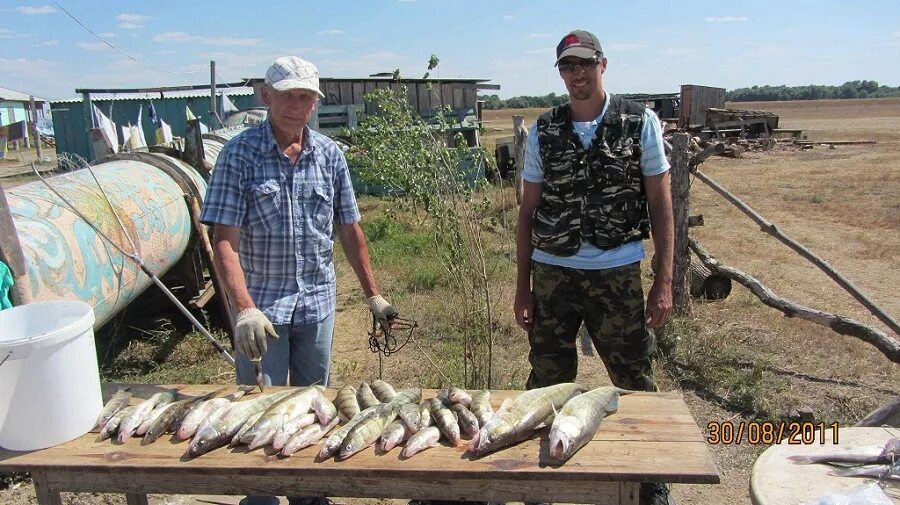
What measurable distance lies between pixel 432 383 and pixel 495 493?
9.97 feet

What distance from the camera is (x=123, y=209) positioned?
4.95 meters

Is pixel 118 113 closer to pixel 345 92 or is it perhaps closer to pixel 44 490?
pixel 345 92

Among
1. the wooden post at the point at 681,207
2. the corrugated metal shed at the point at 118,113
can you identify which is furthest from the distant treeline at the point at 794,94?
the wooden post at the point at 681,207

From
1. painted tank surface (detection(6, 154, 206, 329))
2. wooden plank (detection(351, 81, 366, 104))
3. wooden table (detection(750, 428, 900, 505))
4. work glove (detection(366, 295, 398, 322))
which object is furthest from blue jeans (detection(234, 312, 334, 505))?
wooden plank (detection(351, 81, 366, 104))

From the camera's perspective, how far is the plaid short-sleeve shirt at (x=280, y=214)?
2.79 metres

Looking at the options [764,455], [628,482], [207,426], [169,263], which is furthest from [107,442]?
[169,263]

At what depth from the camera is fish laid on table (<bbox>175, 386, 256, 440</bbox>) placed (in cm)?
246

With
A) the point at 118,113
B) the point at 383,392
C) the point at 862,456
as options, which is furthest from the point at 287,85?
the point at 118,113

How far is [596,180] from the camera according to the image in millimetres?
3164

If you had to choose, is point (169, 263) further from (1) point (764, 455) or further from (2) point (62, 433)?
(1) point (764, 455)

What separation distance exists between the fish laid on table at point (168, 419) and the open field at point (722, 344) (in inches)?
61.0

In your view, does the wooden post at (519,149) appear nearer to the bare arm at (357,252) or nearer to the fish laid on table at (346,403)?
the bare arm at (357,252)

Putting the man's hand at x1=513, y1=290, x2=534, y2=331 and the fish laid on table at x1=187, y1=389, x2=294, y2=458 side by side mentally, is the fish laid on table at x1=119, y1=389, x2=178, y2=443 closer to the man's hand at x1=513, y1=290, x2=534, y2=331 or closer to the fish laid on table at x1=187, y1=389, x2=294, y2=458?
the fish laid on table at x1=187, y1=389, x2=294, y2=458

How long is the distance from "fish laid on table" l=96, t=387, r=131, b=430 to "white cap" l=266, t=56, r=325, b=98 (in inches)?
57.7
